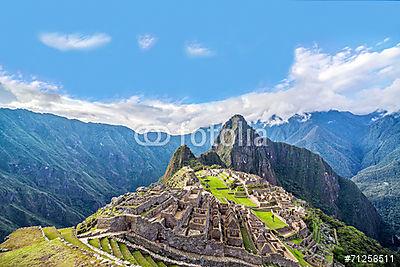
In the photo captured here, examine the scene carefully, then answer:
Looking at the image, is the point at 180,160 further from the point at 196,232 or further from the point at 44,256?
the point at 44,256

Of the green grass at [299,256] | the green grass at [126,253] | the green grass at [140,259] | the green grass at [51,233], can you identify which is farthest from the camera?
the green grass at [299,256]

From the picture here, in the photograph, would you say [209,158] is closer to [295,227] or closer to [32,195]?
[295,227]

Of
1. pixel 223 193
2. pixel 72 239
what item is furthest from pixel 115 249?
pixel 223 193

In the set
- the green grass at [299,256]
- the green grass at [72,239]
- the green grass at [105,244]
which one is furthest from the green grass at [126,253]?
the green grass at [299,256]

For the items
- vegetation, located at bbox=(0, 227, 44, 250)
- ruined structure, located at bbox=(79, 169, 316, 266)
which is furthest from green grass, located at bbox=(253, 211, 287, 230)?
vegetation, located at bbox=(0, 227, 44, 250)

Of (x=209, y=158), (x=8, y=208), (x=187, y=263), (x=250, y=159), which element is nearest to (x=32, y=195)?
(x=8, y=208)

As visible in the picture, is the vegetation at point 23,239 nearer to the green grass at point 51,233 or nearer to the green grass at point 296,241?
the green grass at point 51,233
